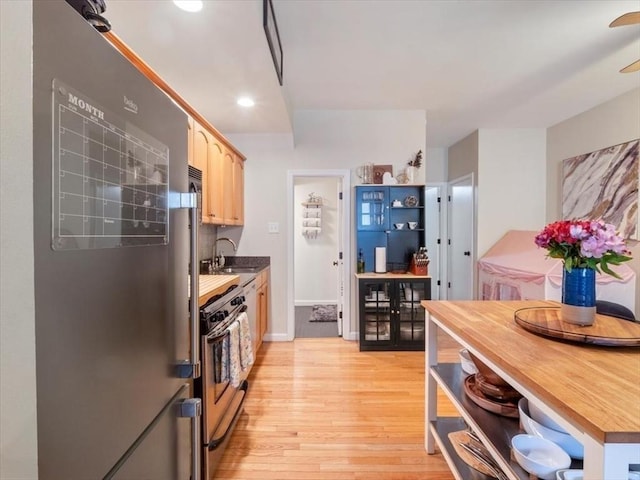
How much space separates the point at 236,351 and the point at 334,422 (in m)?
0.89

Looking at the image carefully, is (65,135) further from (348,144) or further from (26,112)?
(348,144)

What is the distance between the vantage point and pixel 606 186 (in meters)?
3.41

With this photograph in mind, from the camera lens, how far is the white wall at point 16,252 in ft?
1.47

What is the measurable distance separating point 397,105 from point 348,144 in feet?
2.30

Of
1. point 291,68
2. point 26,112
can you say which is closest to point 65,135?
point 26,112

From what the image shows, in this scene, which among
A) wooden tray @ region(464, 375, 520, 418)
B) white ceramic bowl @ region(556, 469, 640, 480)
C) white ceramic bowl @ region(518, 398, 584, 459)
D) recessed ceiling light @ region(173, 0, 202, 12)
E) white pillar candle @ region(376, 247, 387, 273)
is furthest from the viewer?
white pillar candle @ region(376, 247, 387, 273)

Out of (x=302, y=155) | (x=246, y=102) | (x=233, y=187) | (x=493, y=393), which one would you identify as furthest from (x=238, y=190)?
(x=493, y=393)

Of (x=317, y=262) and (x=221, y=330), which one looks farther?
(x=317, y=262)

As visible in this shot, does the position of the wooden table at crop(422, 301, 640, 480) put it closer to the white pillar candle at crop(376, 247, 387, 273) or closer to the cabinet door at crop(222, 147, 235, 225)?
the white pillar candle at crop(376, 247, 387, 273)

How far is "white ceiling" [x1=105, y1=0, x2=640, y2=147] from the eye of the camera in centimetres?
180

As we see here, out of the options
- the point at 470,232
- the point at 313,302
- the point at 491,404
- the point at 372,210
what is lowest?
the point at 313,302

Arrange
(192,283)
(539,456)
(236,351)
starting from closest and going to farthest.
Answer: (539,456)
(192,283)
(236,351)

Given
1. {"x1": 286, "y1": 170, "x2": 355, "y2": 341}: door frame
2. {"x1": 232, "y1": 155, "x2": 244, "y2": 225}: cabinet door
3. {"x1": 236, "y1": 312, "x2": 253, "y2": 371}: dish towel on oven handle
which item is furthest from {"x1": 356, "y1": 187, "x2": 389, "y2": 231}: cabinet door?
{"x1": 236, "y1": 312, "x2": 253, "y2": 371}: dish towel on oven handle

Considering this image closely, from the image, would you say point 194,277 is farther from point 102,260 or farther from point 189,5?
point 189,5
